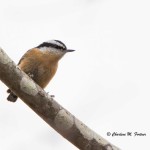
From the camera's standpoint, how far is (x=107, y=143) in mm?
3293

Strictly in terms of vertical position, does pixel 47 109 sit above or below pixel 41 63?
above

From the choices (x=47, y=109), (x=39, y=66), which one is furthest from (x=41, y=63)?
(x=47, y=109)

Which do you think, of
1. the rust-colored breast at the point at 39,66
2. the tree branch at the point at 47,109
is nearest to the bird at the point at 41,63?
the rust-colored breast at the point at 39,66

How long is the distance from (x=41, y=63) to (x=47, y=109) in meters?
2.33

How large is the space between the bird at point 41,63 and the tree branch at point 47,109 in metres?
2.08

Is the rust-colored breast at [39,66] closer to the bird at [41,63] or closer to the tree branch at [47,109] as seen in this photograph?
the bird at [41,63]

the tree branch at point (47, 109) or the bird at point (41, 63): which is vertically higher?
the tree branch at point (47, 109)

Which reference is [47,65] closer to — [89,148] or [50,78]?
[50,78]

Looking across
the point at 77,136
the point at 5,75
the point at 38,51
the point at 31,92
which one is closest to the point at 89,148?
the point at 77,136

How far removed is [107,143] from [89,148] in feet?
0.53

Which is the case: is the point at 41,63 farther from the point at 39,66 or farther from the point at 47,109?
the point at 47,109

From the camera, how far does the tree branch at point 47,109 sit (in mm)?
3158

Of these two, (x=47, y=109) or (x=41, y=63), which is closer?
(x=47, y=109)

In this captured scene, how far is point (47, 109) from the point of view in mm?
3193
